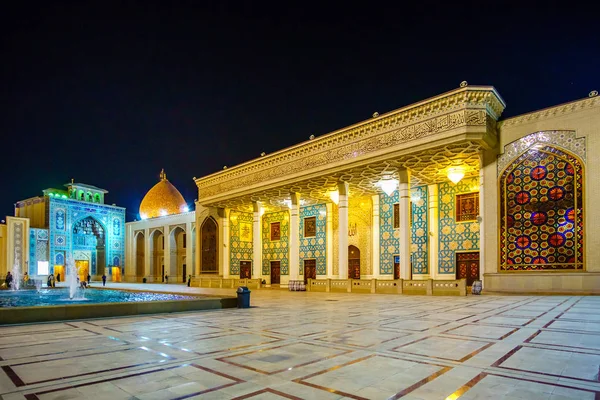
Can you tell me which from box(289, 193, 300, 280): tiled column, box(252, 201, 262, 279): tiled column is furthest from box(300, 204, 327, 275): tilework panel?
box(289, 193, 300, 280): tiled column

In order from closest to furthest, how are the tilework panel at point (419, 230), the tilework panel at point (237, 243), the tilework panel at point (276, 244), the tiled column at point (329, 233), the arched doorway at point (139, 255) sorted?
1. the tilework panel at point (419, 230)
2. the tiled column at point (329, 233)
3. the tilework panel at point (237, 243)
4. the tilework panel at point (276, 244)
5. the arched doorway at point (139, 255)

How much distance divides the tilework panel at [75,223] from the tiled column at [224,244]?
15643 millimetres

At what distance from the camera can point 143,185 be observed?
150 ft

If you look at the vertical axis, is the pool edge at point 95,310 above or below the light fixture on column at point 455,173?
below

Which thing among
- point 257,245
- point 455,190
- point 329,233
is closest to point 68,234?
point 257,245

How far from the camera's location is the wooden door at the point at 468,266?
49.6 ft

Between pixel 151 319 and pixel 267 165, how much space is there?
38.5 ft

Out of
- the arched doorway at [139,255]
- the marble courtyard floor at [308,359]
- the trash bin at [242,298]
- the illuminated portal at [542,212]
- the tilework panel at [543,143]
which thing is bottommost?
the arched doorway at [139,255]

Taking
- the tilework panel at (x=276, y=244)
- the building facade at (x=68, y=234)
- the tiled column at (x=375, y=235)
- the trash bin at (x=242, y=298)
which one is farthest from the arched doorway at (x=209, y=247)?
the trash bin at (x=242, y=298)

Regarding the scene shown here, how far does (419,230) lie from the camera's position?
55.0 ft

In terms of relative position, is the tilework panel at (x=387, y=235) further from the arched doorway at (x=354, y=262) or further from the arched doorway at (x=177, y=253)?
the arched doorway at (x=177, y=253)

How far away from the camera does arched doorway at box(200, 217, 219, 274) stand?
894 inches

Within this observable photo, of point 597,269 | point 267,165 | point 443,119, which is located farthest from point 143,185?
point 597,269

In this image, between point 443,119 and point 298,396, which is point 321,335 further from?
point 443,119
